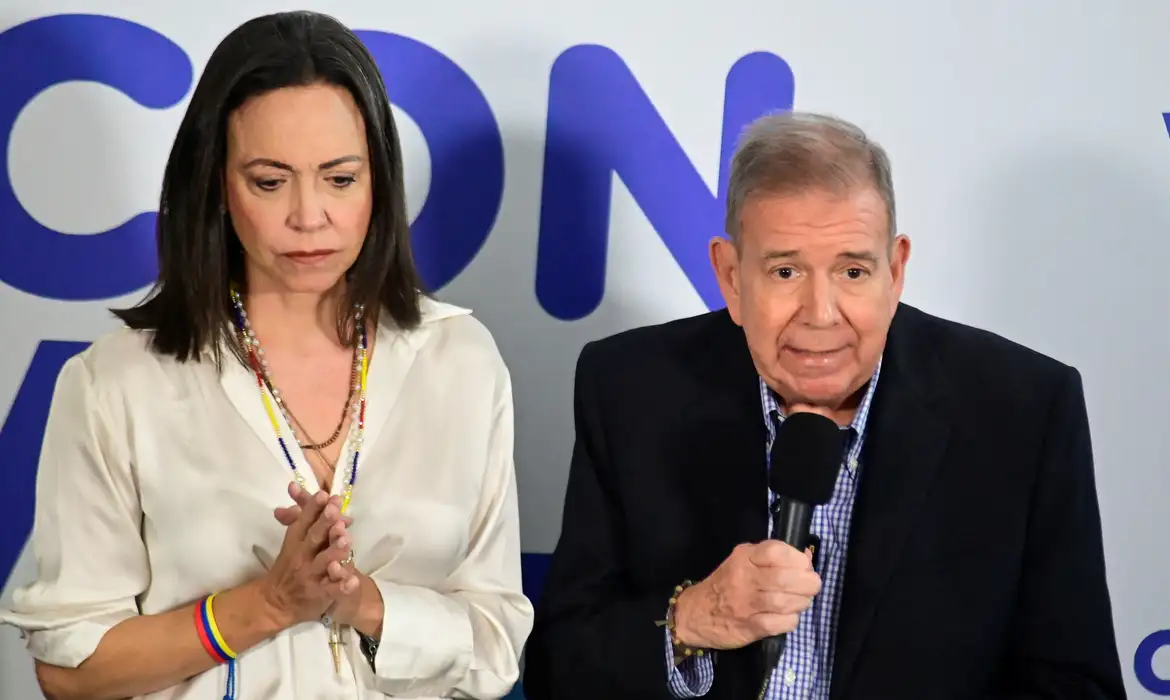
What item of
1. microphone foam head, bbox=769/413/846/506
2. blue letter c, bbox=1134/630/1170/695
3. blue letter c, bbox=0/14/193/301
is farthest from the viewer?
blue letter c, bbox=1134/630/1170/695

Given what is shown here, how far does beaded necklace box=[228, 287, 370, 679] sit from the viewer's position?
2035 mm

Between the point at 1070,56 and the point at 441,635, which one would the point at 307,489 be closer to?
the point at 441,635

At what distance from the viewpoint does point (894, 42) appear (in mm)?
2654

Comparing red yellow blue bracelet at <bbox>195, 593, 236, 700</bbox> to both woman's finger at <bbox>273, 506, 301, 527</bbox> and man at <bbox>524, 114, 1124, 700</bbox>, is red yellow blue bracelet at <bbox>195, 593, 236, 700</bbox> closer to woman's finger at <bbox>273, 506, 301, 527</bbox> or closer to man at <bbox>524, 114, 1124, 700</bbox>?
woman's finger at <bbox>273, 506, 301, 527</bbox>

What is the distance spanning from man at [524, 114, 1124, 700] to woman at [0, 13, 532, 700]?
0.24m

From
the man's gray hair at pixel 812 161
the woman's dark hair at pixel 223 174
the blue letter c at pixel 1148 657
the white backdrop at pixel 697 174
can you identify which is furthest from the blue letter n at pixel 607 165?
the blue letter c at pixel 1148 657

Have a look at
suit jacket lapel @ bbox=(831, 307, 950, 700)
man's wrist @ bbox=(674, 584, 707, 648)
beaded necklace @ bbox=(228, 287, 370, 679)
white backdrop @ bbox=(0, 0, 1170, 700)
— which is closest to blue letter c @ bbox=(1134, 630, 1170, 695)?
white backdrop @ bbox=(0, 0, 1170, 700)

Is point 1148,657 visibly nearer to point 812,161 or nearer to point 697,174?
point 697,174

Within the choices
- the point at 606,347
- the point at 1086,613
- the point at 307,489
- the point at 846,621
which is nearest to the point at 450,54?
the point at 606,347

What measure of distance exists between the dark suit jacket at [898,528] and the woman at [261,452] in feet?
0.61


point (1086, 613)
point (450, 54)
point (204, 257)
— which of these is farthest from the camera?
point (450, 54)

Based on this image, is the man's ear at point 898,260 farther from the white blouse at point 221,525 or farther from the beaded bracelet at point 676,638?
the white blouse at point 221,525

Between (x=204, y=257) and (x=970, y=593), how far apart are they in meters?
1.25

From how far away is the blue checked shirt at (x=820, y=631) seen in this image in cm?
197
